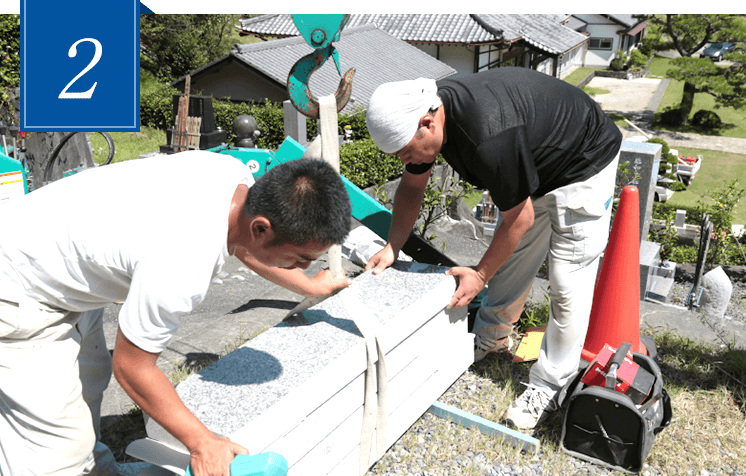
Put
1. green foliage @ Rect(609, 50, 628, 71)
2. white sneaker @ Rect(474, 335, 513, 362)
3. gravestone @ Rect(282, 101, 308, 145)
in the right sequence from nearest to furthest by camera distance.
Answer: white sneaker @ Rect(474, 335, 513, 362), gravestone @ Rect(282, 101, 308, 145), green foliage @ Rect(609, 50, 628, 71)

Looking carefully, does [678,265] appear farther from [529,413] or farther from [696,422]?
[529,413]

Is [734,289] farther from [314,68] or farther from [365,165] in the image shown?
[314,68]

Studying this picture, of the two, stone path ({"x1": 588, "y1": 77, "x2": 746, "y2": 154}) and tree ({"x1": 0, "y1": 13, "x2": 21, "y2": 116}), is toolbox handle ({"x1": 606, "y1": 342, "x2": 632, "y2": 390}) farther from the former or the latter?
stone path ({"x1": 588, "y1": 77, "x2": 746, "y2": 154})

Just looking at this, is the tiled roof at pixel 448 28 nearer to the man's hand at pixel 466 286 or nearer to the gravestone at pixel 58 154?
the gravestone at pixel 58 154

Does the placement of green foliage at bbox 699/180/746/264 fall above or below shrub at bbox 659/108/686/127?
above

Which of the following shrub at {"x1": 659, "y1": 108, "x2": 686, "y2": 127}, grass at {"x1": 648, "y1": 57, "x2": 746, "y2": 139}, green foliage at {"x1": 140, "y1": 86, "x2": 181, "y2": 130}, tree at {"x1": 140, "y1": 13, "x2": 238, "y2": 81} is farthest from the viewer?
shrub at {"x1": 659, "y1": 108, "x2": 686, "y2": 127}

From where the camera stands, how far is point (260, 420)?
187cm

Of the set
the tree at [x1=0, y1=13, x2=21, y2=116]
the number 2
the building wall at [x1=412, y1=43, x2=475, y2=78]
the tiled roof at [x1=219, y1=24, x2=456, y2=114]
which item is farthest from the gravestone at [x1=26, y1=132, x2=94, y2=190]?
the building wall at [x1=412, y1=43, x2=475, y2=78]

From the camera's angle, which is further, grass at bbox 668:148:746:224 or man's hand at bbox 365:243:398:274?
grass at bbox 668:148:746:224

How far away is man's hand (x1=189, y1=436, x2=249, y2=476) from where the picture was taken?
1.66 meters

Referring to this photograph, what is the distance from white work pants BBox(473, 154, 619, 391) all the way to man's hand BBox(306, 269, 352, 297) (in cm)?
109

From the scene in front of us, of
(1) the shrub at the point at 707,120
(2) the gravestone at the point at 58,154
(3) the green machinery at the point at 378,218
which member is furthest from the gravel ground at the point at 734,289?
(1) the shrub at the point at 707,120

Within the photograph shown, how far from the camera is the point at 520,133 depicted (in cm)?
240

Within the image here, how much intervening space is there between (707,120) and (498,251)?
2995cm
